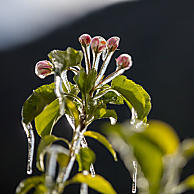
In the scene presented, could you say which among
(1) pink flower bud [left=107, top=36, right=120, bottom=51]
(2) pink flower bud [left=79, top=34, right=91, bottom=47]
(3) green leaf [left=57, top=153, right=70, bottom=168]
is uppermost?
(2) pink flower bud [left=79, top=34, right=91, bottom=47]

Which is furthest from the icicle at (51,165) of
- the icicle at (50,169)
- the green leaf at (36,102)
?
the green leaf at (36,102)

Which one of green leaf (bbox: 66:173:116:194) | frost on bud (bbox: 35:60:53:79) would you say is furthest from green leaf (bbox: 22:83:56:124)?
green leaf (bbox: 66:173:116:194)

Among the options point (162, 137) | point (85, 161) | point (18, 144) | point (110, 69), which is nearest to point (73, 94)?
point (85, 161)

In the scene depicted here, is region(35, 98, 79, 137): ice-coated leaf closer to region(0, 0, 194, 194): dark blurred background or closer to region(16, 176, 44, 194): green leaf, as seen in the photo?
region(16, 176, 44, 194): green leaf

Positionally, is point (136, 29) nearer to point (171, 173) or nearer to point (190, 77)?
point (190, 77)

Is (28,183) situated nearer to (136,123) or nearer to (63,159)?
(63,159)

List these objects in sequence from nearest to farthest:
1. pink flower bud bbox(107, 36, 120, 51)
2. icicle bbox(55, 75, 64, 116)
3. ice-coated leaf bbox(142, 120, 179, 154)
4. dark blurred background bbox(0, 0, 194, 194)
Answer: ice-coated leaf bbox(142, 120, 179, 154)
icicle bbox(55, 75, 64, 116)
pink flower bud bbox(107, 36, 120, 51)
dark blurred background bbox(0, 0, 194, 194)
